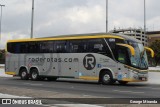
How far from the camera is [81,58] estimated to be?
26.4 meters

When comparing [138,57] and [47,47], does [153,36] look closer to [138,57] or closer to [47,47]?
[47,47]

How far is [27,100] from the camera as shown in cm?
1274

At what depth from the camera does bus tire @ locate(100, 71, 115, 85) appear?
2473cm

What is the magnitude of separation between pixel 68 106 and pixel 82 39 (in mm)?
15229

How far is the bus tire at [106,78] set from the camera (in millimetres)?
24725

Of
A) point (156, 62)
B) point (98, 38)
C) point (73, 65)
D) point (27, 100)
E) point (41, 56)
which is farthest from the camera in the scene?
point (156, 62)

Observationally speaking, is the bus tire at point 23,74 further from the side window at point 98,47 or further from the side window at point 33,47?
the side window at point 98,47

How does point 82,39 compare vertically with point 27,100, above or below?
above

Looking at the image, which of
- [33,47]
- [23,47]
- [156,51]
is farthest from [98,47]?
[156,51]

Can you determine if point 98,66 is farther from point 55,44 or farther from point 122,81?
point 55,44

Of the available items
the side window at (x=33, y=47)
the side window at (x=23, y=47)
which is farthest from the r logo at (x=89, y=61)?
the side window at (x=23, y=47)

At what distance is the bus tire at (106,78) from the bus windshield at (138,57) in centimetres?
186

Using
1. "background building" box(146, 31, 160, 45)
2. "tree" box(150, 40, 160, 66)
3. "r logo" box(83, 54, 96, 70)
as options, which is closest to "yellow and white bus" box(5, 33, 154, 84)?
"r logo" box(83, 54, 96, 70)

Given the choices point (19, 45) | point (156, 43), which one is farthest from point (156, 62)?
point (19, 45)
